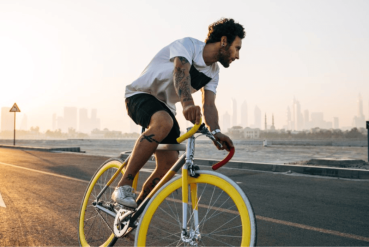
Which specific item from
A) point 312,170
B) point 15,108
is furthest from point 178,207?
point 15,108

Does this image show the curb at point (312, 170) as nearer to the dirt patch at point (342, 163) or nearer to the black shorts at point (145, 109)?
the dirt patch at point (342, 163)

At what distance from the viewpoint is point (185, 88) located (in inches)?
80.6

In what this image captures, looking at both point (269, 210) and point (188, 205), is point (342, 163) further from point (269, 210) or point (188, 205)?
point (188, 205)

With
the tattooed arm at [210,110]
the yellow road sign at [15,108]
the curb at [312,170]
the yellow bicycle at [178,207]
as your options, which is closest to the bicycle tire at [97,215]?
the yellow bicycle at [178,207]

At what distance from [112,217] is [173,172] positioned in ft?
2.74

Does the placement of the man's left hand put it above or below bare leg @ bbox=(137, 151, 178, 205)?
above

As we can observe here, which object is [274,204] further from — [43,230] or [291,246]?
[43,230]

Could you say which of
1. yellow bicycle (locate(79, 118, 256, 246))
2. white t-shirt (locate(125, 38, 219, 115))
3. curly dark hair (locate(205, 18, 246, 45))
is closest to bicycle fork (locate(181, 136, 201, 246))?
yellow bicycle (locate(79, 118, 256, 246))

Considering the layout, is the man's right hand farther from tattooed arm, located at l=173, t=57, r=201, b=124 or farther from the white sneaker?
the white sneaker

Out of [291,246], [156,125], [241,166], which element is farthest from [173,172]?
[241,166]

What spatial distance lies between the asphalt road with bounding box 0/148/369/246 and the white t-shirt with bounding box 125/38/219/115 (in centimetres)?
165

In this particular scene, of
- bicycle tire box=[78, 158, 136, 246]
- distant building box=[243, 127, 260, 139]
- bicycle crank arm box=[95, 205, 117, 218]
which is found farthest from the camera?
distant building box=[243, 127, 260, 139]

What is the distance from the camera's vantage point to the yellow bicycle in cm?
170

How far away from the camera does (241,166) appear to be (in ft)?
32.8
